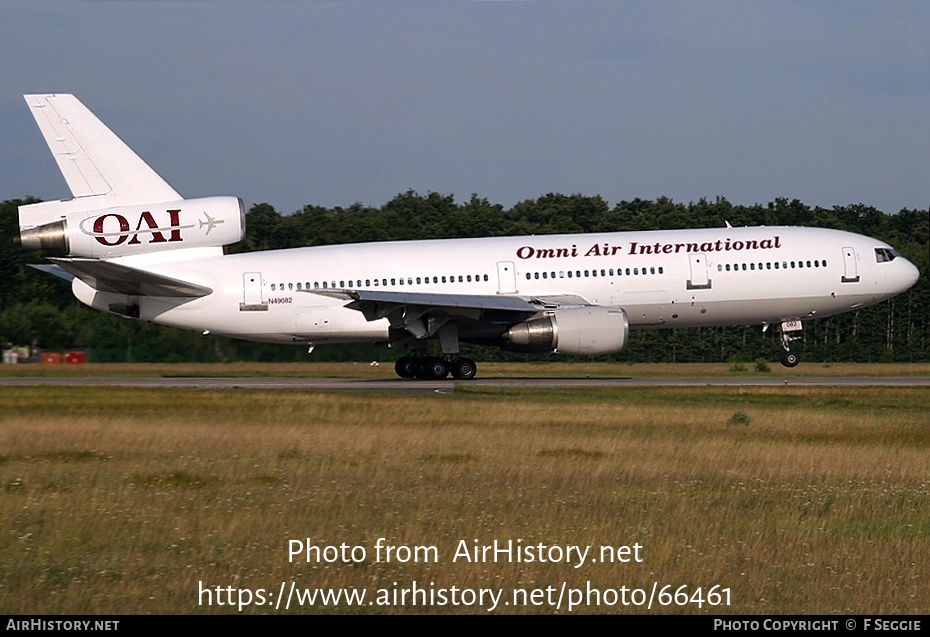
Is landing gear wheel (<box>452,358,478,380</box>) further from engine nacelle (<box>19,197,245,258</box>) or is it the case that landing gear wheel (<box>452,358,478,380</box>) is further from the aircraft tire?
engine nacelle (<box>19,197,245,258</box>)

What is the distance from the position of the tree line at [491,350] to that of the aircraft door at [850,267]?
11771 millimetres

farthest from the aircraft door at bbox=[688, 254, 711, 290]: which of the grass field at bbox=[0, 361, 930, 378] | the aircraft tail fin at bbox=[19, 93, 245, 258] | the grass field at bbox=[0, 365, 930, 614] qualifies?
the aircraft tail fin at bbox=[19, 93, 245, 258]

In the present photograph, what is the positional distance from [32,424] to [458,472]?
8657mm

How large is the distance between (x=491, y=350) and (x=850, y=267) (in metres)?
22.6

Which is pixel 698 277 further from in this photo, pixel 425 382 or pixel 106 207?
pixel 106 207

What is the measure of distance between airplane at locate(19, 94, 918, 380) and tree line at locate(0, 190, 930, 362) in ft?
10.8

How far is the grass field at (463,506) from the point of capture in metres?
9.38

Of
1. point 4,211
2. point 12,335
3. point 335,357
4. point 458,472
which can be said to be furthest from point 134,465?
point 4,211

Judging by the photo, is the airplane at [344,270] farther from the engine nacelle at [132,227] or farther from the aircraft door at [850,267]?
the aircraft door at [850,267]

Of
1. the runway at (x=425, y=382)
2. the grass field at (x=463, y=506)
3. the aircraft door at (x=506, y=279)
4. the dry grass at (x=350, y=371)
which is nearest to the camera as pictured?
the grass field at (x=463, y=506)

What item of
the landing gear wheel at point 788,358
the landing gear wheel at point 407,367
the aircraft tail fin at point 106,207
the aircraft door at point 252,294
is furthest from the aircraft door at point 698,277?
the aircraft tail fin at point 106,207

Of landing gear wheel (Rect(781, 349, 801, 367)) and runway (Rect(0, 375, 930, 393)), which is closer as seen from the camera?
runway (Rect(0, 375, 930, 393))

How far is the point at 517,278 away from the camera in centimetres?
3195

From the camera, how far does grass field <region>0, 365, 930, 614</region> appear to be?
30.8 ft
